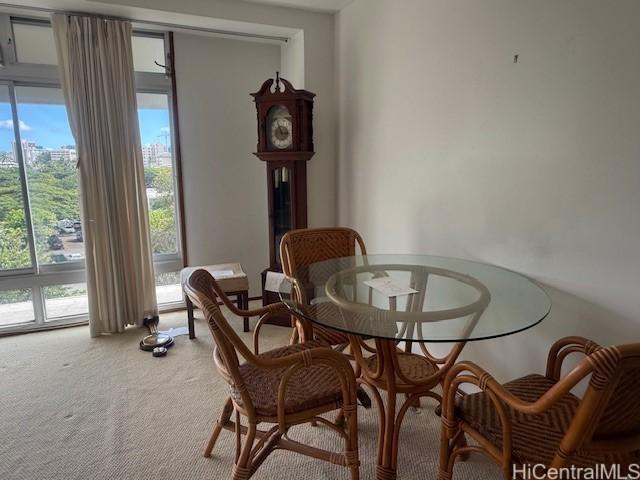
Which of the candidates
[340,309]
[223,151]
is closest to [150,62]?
[223,151]

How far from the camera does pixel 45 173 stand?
9.91 feet

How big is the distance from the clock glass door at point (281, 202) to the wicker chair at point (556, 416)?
2.03 meters

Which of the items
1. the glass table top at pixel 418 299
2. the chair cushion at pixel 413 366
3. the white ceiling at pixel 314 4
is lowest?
the chair cushion at pixel 413 366

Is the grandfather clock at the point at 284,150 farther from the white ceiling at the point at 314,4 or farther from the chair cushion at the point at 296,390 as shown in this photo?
the chair cushion at the point at 296,390

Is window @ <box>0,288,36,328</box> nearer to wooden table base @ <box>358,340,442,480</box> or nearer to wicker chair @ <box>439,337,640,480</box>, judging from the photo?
wooden table base @ <box>358,340,442,480</box>

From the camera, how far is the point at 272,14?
296cm

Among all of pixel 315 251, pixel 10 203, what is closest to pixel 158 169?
pixel 10 203

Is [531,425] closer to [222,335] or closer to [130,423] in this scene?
[222,335]

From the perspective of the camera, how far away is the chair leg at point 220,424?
5.76 ft

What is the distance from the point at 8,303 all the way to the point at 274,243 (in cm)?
208

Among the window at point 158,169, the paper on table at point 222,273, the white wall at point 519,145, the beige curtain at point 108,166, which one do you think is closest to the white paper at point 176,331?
the beige curtain at point 108,166

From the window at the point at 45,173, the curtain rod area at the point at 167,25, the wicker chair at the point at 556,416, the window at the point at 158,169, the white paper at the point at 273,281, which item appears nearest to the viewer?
the wicker chair at the point at 556,416

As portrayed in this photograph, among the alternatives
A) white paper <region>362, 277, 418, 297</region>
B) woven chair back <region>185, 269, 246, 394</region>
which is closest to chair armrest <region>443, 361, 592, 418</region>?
white paper <region>362, 277, 418, 297</region>

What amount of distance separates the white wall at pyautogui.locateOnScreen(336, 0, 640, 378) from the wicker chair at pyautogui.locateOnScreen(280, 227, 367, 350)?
0.40m
